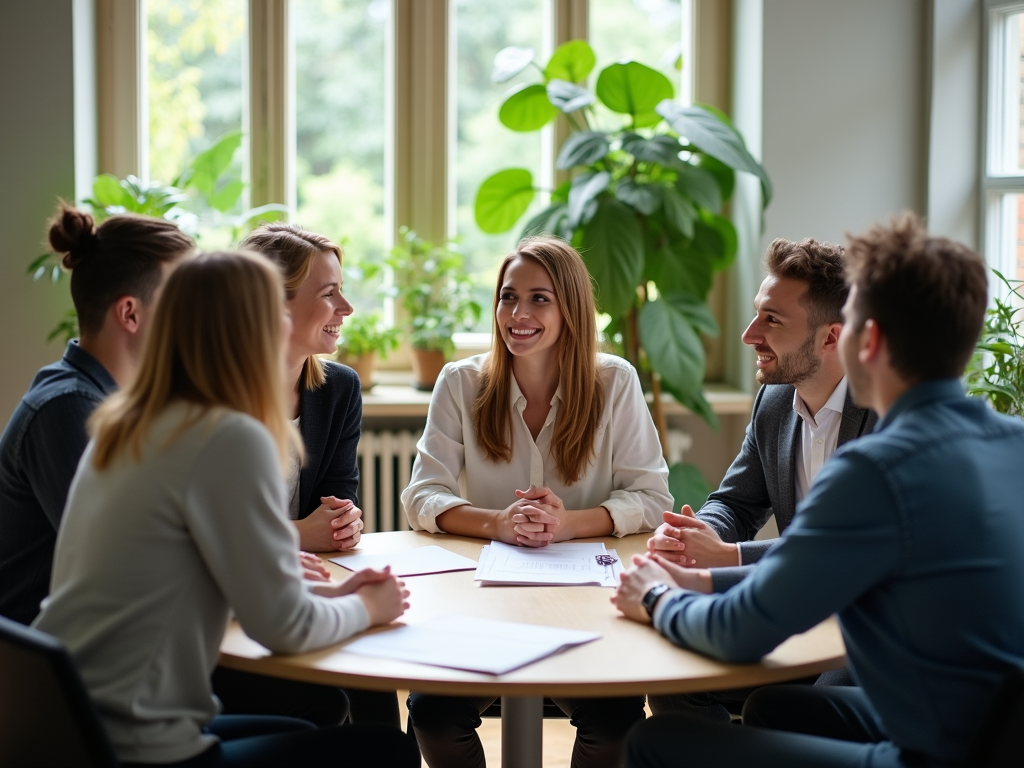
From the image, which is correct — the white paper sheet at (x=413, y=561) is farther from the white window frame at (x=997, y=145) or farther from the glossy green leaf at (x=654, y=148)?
the white window frame at (x=997, y=145)

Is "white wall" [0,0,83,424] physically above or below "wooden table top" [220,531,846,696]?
above

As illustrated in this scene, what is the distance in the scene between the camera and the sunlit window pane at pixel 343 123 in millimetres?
3957

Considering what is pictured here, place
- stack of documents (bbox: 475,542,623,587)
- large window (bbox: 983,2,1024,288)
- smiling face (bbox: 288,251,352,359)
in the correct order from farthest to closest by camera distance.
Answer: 1. large window (bbox: 983,2,1024,288)
2. smiling face (bbox: 288,251,352,359)
3. stack of documents (bbox: 475,542,623,587)

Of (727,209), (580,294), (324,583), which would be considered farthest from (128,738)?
(727,209)

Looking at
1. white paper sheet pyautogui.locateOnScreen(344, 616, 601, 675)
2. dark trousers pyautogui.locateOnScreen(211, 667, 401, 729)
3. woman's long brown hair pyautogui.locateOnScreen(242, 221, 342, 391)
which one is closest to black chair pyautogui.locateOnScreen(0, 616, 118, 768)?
white paper sheet pyautogui.locateOnScreen(344, 616, 601, 675)

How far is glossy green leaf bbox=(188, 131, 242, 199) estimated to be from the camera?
12.0 feet

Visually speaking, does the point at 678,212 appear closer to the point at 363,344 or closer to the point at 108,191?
the point at 363,344

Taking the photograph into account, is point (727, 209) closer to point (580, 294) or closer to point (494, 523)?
point (580, 294)

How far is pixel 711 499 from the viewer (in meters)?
2.32

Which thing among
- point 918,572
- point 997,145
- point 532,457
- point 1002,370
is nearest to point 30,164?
point 532,457

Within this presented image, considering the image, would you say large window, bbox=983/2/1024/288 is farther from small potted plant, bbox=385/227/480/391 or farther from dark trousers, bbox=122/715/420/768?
dark trousers, bbox=122/715/420/768

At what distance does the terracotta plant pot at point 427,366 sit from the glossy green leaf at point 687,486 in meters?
0.92

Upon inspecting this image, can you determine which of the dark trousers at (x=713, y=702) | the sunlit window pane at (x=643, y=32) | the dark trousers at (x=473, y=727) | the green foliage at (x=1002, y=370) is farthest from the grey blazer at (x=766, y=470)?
the sunlit window pane at (x=643, y=32)

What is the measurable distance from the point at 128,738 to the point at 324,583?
43 centimetres
